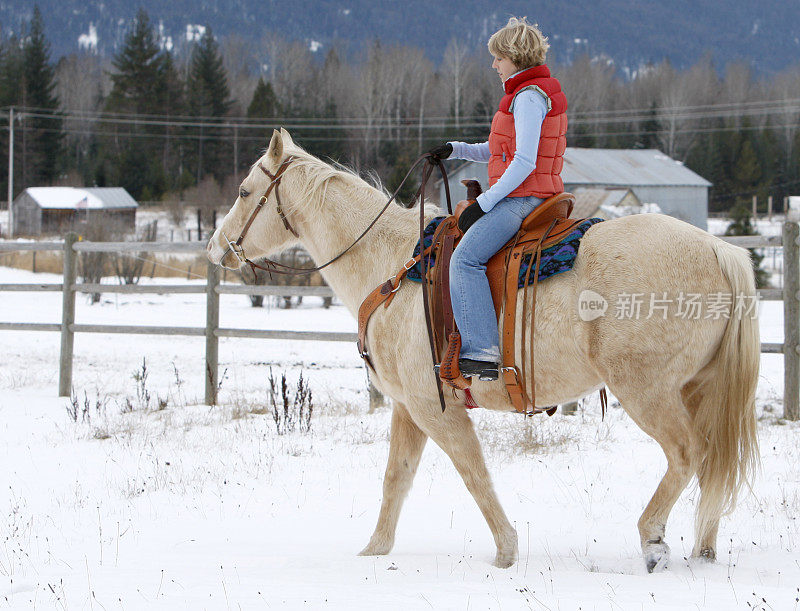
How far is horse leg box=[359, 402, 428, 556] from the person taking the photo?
177 inches

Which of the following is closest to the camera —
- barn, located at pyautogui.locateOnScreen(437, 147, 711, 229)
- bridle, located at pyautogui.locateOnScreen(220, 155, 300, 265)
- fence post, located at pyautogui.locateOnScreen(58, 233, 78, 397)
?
bridle, located at pyautogui.locateOnScreen(220, 155, 300, 265)

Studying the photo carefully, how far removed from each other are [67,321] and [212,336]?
7.74 feet

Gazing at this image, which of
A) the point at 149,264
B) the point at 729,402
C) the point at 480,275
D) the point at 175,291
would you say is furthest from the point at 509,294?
the point at 149,264

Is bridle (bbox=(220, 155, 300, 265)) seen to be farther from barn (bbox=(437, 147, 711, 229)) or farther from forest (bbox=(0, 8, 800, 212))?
forest (bbox=(0, 8, 800, 212))

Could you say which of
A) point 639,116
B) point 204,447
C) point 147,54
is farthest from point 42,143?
point 204,447

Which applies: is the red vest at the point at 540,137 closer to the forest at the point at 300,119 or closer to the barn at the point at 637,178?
the barn at the point at 637,178

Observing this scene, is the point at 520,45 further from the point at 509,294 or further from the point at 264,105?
the point at 264,105

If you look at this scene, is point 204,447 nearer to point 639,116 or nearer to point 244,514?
point 244,514

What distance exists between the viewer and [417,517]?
5.35 meters

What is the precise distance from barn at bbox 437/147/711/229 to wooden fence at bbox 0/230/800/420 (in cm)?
3877

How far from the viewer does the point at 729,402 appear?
3.77m

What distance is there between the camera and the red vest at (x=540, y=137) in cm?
395

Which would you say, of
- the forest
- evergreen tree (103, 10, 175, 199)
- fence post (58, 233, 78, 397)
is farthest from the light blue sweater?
evergreen tree (103, 10, 175, 199)

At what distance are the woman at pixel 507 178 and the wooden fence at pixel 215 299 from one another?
13.2ft
